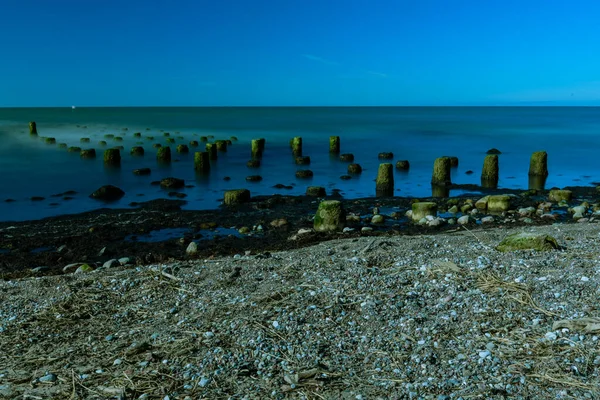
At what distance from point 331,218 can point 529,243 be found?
213 inches

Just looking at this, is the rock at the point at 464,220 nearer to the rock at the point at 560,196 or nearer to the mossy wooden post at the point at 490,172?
the rock at the point at 560,196

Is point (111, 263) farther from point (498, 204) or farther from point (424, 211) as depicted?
point (498, 204)

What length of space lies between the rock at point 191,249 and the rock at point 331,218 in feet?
9.01

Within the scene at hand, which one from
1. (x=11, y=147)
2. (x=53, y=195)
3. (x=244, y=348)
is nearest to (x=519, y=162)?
(x=53, y=195)

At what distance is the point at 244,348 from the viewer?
4.46m

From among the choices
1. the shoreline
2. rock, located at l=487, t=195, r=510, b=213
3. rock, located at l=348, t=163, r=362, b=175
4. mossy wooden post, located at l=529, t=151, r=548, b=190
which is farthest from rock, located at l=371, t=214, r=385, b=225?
mossy wooden post, located at l=529, t=151, r=548, b=190

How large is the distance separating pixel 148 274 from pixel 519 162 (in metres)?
25.6

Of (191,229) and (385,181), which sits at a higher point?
(385,181)

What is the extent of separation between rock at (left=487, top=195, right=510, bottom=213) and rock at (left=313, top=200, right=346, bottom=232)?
4566 mm

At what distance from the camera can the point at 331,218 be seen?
11758 mm

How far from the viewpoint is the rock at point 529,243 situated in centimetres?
677

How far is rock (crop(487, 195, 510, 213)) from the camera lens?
1395cm

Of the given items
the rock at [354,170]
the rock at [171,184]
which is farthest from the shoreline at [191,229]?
the rock at [354,170]

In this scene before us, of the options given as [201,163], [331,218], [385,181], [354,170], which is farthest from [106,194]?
[354,170]
